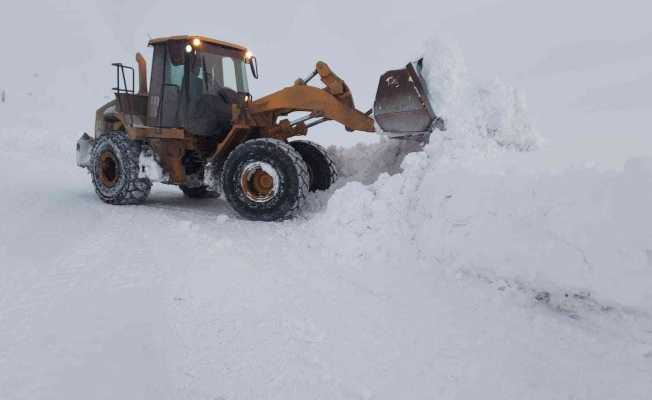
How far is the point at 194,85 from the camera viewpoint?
6.18 meters

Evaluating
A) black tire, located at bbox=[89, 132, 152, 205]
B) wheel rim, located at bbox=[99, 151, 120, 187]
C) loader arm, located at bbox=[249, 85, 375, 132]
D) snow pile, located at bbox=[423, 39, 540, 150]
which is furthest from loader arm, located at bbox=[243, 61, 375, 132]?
wheel rim, located at bbox=[99, 151, 120, 187]

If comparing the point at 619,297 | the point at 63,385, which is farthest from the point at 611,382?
the point at 63,385

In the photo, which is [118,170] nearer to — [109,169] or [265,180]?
[109,169]

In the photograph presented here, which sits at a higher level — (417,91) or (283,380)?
(417,91)

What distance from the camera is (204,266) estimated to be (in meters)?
3.84

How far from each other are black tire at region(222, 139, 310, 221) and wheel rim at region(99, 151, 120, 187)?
1.91 metres

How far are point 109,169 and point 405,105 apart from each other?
A: 4375 millimetres

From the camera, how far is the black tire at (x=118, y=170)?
6465mm

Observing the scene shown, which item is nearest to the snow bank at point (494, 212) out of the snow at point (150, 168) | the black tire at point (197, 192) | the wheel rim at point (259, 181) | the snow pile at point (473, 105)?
the snow pile at point (473, 105)

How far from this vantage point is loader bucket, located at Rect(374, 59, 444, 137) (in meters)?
4.91

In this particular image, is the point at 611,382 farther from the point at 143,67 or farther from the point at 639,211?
the point at 143,67

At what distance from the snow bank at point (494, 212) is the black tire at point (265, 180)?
0.55 m

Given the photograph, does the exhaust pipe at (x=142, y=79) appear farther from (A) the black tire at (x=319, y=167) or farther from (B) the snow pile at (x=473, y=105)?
(B) the snow pile at (x=473, y=105)

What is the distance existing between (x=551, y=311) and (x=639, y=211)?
74cm
